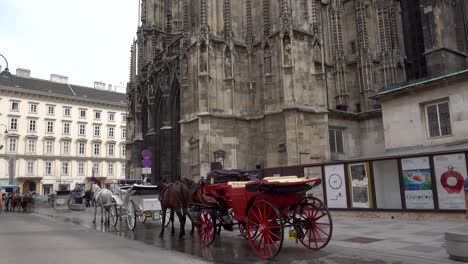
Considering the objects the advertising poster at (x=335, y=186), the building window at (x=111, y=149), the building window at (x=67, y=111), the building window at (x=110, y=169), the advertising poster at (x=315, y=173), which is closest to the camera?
the advertising poster at (x=335, y=186)

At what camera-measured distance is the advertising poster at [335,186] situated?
14.0 metres

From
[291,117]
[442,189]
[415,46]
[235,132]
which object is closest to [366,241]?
[442,189]

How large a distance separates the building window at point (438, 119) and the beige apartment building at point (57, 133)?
52.7 metres

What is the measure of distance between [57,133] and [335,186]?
56.0 m

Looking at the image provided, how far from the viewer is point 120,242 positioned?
407 inches

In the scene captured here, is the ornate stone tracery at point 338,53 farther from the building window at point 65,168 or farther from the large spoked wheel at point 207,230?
the building window at point 65,168

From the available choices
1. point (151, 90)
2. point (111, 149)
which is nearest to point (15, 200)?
point (151, 90)

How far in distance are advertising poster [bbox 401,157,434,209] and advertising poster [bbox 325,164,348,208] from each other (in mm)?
2244

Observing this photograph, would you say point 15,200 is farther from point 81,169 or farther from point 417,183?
point 81,169

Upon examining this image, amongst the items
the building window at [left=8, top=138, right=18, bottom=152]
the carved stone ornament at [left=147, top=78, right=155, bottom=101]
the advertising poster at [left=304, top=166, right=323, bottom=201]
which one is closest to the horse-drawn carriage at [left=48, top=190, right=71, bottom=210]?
the carved stone ornament at [left=147, top=78, right=155, bottom=101]

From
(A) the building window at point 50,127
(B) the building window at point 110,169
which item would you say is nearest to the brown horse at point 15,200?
(A) the building window at point 50,127

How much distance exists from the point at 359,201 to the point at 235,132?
30.9 ft

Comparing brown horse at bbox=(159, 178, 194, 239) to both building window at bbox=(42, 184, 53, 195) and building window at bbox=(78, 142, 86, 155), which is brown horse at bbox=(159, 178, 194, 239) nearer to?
building window at bbox=(42, 184, 53, 195)

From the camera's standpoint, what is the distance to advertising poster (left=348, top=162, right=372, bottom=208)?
43.4 ft
